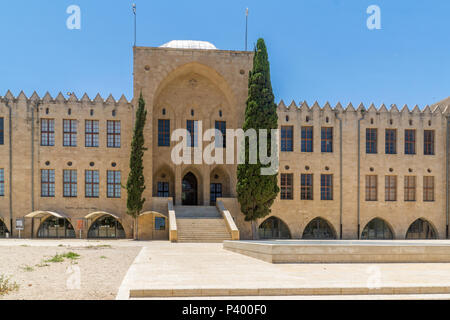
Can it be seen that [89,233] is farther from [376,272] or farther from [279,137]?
[376,272]

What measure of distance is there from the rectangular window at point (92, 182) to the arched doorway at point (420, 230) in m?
25.2

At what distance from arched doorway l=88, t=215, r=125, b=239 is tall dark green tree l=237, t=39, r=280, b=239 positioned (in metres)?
9.80

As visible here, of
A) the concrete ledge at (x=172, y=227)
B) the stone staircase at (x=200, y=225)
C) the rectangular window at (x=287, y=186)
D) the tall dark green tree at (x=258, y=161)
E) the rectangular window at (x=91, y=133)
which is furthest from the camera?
the rectangular window at (x=287, y=186)

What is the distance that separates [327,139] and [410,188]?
7.92 meters

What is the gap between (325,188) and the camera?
32.5 meters

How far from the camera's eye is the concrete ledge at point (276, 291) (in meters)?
8.79

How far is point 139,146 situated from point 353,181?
1698 centimetres

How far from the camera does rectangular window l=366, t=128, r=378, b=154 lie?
33000mm

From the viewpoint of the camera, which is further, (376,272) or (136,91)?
(136,91)

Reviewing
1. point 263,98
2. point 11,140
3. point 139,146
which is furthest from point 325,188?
point 11,140

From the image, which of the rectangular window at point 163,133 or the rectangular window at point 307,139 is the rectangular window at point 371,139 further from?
the rectangular window at point 163,133

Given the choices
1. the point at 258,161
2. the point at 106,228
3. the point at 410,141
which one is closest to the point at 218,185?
the point at 258,161

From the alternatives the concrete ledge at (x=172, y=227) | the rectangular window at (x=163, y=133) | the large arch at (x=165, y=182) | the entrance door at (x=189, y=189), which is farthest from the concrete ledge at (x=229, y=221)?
the rectangular window at (x=163, y=133)

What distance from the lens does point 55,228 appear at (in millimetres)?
30750
